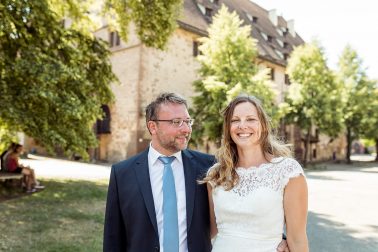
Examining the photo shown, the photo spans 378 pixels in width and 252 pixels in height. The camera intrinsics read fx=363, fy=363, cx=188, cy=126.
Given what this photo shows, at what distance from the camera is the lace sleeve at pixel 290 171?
2582mm

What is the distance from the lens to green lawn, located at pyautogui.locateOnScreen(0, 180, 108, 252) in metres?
6.17

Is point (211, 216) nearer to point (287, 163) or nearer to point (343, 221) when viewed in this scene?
point (287, 163)

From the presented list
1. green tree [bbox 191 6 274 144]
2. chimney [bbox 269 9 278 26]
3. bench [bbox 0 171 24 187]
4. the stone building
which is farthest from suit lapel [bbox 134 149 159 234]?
chimney [bbox 269 9 278 26]

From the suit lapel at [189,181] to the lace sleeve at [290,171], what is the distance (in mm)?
685

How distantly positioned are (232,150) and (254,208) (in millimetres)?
548

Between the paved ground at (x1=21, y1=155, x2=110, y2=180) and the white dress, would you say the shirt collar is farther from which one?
the paved ground at (x1=21, y1=155, x2=110, y2=180)

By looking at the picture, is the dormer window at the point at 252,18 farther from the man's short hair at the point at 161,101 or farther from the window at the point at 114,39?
the man's short hair at the point at 161,101

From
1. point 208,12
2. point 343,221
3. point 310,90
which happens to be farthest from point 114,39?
point 343,221

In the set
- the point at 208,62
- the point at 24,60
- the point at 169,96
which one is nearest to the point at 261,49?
the point at 208,62

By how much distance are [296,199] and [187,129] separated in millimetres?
976

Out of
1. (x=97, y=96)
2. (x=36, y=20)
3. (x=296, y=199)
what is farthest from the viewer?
(x=97, y=96)

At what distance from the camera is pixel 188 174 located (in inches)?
113

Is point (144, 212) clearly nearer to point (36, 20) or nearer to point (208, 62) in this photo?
point (36, 20)

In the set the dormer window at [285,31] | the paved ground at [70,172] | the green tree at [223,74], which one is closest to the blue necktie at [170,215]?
the paved ground at [70,172]
